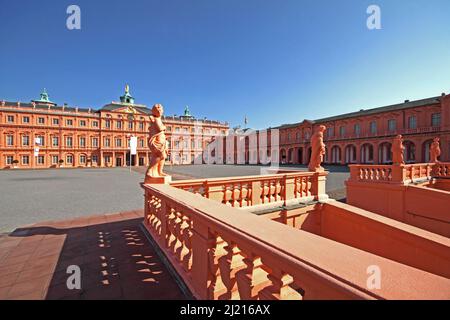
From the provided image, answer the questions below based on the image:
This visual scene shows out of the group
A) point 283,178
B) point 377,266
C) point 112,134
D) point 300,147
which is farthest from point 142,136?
point 377,266

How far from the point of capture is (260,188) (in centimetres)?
488

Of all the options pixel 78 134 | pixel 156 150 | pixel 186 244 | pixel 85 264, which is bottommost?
pixel 85 264

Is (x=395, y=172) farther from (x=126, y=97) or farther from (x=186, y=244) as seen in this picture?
(x=126, y=97)

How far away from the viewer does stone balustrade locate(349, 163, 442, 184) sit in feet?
26.5

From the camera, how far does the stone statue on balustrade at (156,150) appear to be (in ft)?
13.9

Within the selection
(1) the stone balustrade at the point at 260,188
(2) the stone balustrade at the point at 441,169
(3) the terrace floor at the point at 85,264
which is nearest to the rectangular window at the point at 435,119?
(2) the stone balustrade at the point at 441,169

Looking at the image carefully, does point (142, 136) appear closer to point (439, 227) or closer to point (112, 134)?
point (112, 134)

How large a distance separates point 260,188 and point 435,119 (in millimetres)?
34419

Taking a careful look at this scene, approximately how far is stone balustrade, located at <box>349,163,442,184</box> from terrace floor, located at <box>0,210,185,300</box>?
9.05 meters

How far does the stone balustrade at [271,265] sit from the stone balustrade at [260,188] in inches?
60.1

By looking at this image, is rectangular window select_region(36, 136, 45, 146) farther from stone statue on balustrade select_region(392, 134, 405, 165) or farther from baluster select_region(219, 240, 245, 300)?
stone statue on balustrade select_region(392, 134, 405, 165)

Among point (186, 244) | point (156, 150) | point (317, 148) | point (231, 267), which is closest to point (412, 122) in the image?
point (317, 148)

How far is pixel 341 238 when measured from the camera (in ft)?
19.5

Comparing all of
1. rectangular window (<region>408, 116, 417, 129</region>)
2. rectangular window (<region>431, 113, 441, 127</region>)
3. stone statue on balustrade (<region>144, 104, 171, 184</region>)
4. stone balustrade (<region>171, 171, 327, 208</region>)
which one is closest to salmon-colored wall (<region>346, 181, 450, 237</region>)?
stone balustrade (<region>171, 171, 327, 208</region>)
